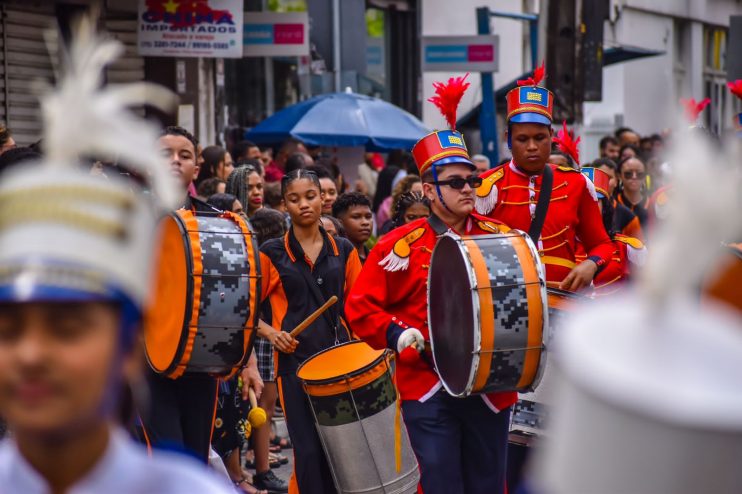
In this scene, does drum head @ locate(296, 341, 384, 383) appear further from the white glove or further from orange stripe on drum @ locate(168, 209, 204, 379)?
orange stripe on drum @ locate(168, 209, 204, 379)

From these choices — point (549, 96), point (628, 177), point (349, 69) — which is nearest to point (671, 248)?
point (549, 96)

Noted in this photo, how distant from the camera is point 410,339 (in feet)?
19.0

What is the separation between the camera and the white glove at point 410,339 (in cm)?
577

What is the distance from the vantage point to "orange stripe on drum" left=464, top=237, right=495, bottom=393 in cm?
553

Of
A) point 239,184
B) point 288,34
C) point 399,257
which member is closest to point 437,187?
point 399,257

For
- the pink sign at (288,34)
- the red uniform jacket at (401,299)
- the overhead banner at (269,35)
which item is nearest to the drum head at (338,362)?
the red uniform jacket at (401,299)

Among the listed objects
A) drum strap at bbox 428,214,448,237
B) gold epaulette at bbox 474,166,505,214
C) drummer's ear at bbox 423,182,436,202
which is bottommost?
drum strap at bbox 428,214,448,237

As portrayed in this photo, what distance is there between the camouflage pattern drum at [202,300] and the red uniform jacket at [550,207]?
148 cm

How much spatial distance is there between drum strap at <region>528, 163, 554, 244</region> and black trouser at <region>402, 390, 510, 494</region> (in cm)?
99

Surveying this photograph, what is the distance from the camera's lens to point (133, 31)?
1491cm

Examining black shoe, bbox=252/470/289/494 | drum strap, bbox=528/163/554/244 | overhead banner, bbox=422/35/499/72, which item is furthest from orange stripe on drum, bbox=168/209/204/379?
overhead banner, bbox=422/35/499/72

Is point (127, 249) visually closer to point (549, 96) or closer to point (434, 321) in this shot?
point (434, 321)

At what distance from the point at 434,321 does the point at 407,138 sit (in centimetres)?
922

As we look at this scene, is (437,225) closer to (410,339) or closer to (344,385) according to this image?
(410,339)
